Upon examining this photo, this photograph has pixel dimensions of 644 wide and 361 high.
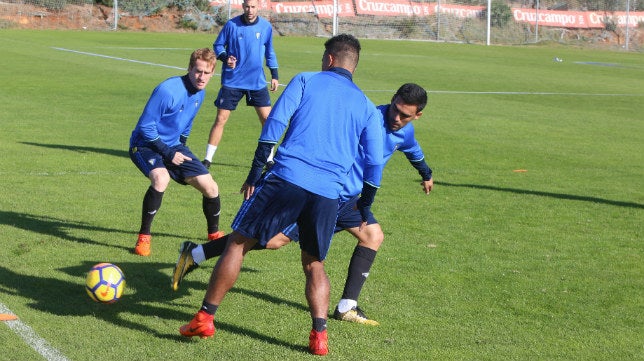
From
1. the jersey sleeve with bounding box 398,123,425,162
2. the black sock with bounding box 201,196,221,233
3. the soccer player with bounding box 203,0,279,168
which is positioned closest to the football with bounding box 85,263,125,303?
the black sock with bounding box 201,196,221,233

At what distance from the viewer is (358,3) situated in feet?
156

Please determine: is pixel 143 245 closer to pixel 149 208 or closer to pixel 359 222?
pixel 149 208

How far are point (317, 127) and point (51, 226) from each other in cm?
424

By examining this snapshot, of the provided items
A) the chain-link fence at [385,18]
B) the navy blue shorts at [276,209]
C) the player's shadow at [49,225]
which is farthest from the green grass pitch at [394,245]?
the chain-link fence at [385,18]

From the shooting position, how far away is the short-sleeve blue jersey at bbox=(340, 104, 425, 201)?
21.6ft

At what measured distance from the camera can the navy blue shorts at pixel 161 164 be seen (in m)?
8.36

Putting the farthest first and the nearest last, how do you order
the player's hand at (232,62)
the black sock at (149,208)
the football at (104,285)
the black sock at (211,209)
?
the player's hand at (232,62), the black sock at (211,209), the black sock at (149,208), the football at (104,285)

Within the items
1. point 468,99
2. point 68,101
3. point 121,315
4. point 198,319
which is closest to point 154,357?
point 198,319

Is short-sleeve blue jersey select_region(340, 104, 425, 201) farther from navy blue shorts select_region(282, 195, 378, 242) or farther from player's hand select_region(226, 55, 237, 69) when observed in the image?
player's hand select_region(226, 55, 237, 69)

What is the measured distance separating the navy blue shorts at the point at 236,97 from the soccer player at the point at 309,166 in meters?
7.70

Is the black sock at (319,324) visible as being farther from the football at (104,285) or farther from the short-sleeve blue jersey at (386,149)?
the football at (104,285)

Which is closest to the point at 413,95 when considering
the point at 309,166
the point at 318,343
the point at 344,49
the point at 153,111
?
the point at 344,49

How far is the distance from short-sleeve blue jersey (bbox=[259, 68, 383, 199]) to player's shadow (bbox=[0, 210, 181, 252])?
322cm

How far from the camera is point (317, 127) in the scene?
570 cm
